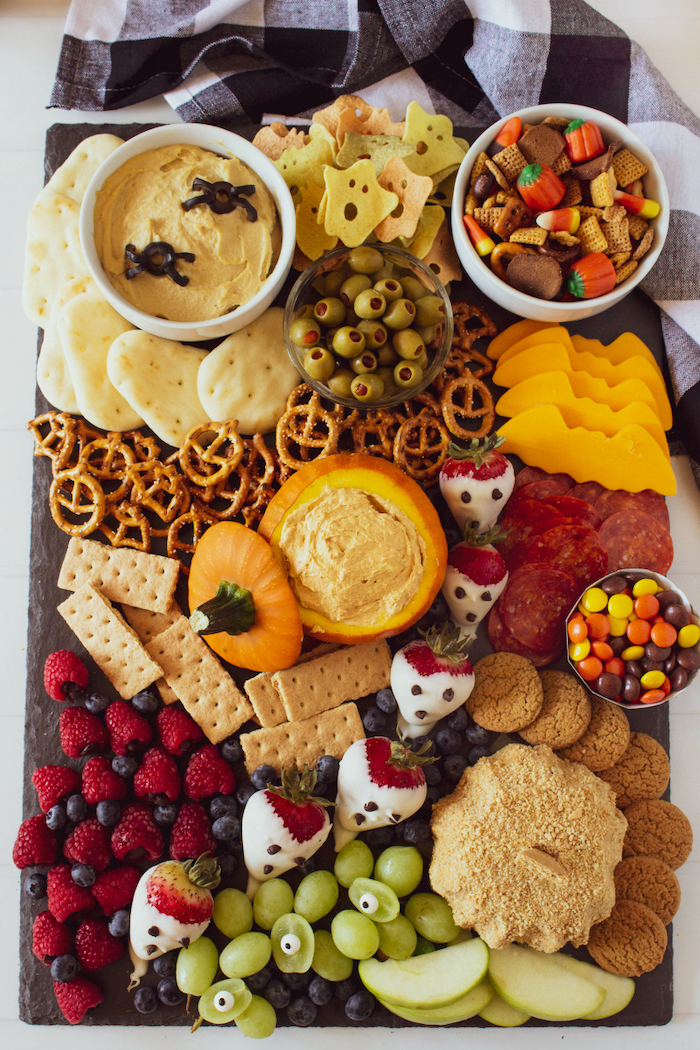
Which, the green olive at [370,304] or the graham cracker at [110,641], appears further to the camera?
the graham cracker at [110,641]

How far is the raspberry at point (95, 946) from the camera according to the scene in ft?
5.21

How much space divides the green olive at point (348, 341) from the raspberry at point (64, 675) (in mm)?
905

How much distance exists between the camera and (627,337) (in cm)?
181

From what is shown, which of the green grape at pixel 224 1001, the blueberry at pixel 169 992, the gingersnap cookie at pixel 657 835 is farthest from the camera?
the gingersnap cookie at pixel 657 835

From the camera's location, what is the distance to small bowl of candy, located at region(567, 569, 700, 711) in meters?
1.56

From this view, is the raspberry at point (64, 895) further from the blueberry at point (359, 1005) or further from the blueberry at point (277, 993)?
the blueberry at point (359, 1005)

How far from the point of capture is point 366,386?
1.57 metres

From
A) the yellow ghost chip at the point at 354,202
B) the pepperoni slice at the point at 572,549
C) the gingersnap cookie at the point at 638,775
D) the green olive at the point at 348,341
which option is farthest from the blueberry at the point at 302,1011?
the yellow ghost chip at the point at 354,202

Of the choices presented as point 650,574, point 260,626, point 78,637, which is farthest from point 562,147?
point 78,637

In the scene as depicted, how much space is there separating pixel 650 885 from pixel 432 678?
0.68 meters

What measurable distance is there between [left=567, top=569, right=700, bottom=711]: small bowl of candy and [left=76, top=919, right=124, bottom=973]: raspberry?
1147mm

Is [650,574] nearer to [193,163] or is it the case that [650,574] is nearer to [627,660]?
[627,660]

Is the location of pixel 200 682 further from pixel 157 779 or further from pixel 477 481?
pixel 477 481

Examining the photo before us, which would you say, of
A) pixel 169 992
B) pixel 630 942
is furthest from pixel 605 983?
pixel 169 992
